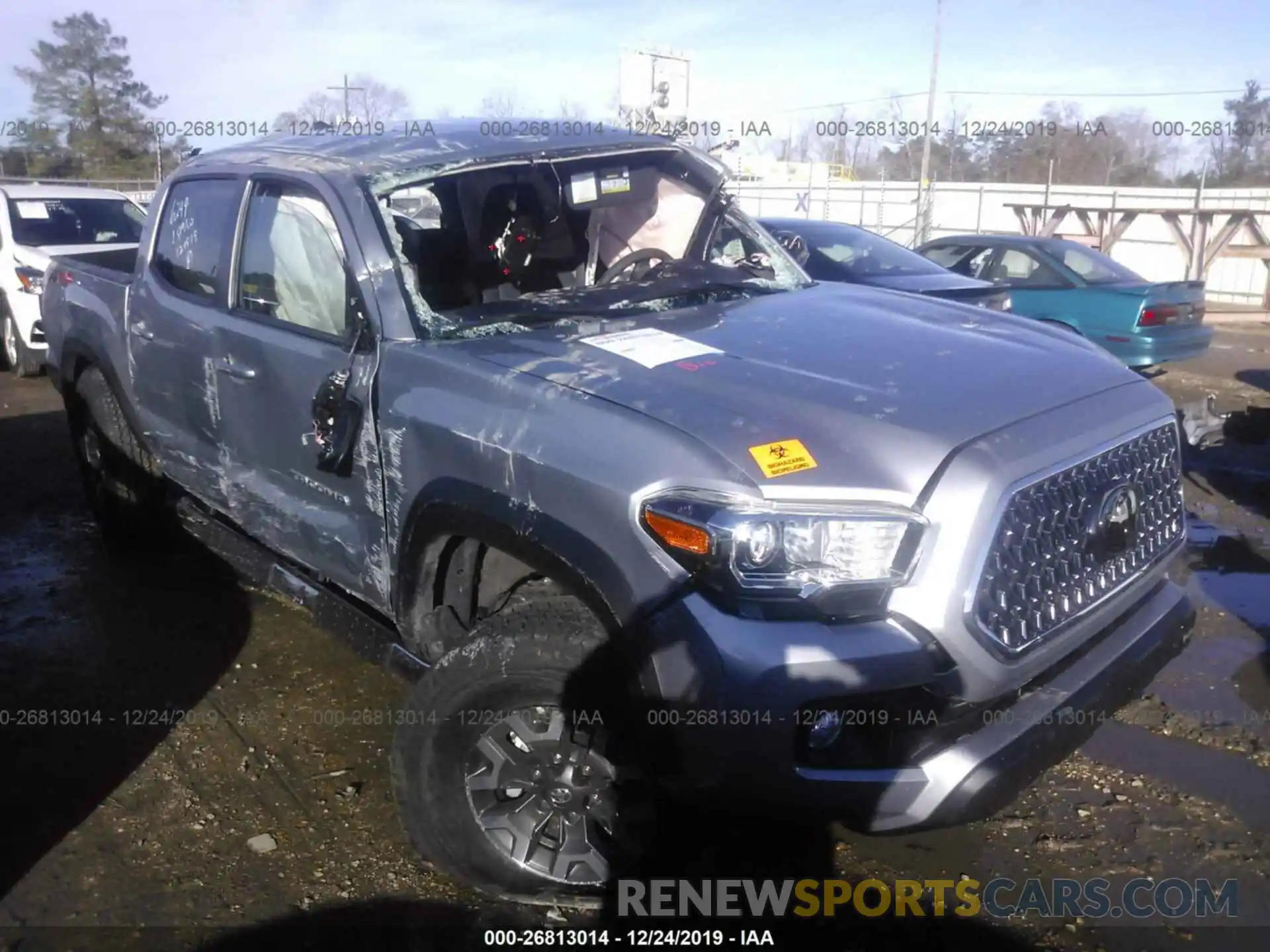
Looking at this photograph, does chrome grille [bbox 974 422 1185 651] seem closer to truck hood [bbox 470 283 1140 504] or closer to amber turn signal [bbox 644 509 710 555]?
truck hood [bbox 470 283 1140 504]

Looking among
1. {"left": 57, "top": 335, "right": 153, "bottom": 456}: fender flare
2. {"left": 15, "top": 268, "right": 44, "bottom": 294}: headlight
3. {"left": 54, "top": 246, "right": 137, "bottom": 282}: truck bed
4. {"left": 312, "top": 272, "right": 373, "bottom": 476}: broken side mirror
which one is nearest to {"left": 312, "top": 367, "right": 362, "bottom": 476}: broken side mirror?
{"left": 312, "top": 272, "right": 373, "bottom": 476}: broken side mirror

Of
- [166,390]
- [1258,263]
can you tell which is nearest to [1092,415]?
[166,390]

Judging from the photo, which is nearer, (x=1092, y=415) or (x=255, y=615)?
(x=1092, y=415)

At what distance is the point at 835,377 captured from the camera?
2.73 meters

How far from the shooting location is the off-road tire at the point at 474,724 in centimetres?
257

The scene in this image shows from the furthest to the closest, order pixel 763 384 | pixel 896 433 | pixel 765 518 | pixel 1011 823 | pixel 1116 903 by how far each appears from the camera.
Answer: pixel 1011 823 < pixel 1116 903 < pixel 763 384 < pixel 896 433 < pixel 765 518

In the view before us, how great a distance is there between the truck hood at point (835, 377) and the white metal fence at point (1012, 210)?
13.3 metres

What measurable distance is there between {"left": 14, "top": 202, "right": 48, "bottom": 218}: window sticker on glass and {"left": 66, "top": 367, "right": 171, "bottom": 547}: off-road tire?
242 inches

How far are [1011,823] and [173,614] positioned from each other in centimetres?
369

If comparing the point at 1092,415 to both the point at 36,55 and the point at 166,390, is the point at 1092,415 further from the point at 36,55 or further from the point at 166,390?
the point at 36,55

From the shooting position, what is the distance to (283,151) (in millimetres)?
3729

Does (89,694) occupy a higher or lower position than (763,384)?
lower

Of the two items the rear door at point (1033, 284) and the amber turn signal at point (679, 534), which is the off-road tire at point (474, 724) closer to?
the amber turn signal at point (679, 534)

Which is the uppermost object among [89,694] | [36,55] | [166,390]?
[36,55]
